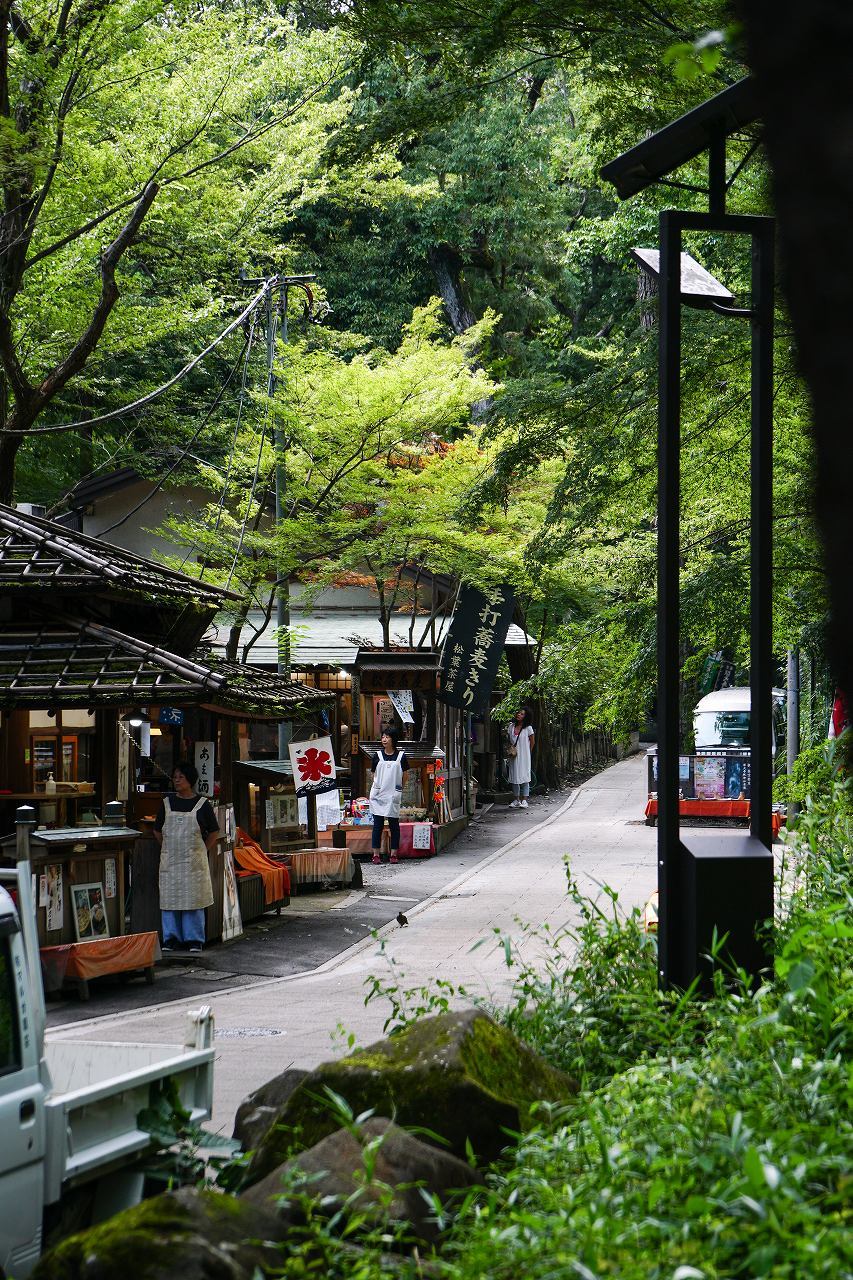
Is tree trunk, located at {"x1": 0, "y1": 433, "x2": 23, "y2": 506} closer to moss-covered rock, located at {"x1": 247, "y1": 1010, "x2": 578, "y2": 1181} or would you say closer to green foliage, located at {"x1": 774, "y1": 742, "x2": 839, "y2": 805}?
green foliage, located at {"x1": 774, "y1": 742, "x2": 839, "y2": 805}

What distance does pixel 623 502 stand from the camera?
15.3m

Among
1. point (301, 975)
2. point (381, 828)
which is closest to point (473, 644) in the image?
point (381, 828)

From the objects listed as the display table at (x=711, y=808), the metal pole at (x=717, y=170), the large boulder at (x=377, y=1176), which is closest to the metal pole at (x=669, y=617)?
the metal pole at (x=717, y=170)

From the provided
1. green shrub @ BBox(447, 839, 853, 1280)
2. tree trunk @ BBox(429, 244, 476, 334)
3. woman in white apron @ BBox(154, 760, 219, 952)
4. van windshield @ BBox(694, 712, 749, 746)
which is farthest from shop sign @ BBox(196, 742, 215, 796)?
van windshield @ BBox(694, 712, 749, 746)

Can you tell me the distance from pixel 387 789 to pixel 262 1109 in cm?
1654

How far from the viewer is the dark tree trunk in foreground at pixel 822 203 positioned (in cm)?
193

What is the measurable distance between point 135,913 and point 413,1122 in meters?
9.09

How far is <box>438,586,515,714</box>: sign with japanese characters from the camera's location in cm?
2477

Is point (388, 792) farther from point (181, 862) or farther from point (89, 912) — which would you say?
point (89, 912)

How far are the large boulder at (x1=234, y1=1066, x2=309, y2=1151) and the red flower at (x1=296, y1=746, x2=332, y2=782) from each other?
12.6 metres

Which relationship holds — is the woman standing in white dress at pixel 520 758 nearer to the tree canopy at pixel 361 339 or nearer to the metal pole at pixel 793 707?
the tree canopy at pixel 361 339

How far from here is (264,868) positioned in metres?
17.4

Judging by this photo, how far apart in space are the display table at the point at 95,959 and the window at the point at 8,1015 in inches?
284

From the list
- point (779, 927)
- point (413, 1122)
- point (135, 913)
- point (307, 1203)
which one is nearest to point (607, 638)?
point (135, 913)
